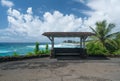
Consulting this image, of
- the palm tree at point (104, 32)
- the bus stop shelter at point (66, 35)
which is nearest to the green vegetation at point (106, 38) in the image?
the palm tree at point (104, 32)

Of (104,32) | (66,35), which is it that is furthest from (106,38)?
(66,35)

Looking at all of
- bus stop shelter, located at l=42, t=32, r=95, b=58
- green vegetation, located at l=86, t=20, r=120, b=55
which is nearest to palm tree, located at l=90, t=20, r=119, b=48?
green vegetation, located at l=86, t=20, r=120, b=55

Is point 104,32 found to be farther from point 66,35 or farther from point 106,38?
point 66,35

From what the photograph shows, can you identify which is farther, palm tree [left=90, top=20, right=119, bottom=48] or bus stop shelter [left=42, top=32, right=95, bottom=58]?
palm tree [left=90, top=20, right=119, bottom=48]

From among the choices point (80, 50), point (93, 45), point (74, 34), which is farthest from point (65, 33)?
point (93, 45)

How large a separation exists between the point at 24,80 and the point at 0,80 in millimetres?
1111

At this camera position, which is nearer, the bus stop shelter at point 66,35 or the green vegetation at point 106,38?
the bus stop shelter at point 66,35

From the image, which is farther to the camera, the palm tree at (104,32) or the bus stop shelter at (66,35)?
the palm tree at (104,32)

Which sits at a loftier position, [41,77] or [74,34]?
[74,34]

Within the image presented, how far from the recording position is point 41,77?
31.7 ft

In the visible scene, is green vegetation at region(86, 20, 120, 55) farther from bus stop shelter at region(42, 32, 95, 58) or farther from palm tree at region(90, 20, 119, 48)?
bus stop shelter at region(42, 32, 95, 58)

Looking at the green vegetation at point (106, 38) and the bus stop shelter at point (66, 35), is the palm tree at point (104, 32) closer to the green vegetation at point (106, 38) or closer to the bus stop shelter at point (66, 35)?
the green vegetation at point (106, 38)

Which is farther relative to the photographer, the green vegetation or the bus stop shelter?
the green vegetation

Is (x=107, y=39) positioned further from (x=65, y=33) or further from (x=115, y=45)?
(x=65, y=33)
